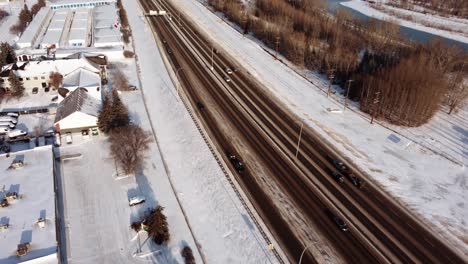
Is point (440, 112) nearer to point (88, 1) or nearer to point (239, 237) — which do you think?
point (239, 237)

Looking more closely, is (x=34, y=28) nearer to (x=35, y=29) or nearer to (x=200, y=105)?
(x=35, y=29)

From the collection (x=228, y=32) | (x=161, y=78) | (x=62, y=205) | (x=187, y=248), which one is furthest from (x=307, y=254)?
(x=228, y=32)

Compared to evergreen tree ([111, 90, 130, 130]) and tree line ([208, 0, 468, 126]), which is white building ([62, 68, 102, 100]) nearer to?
evergreen tree ([111, 90, 130, 130])

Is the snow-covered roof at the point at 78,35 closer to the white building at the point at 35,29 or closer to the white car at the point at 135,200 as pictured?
the white building at the point at 35,29

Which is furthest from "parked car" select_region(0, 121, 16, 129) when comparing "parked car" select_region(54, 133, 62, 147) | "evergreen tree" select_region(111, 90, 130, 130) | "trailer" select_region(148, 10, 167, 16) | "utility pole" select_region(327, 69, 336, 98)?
"trailer" select_region(148, 10, 167, 16)

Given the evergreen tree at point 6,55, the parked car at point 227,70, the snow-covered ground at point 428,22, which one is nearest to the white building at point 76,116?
the evergreen tree at point 6,55

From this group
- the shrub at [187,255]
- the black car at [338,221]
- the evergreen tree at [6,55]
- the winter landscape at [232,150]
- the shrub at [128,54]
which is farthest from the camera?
the shrub at [128,54]

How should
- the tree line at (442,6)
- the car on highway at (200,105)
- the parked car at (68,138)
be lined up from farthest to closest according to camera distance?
the tree line at (442,6), the car on highway at (200,105), the parked car at (68,138)

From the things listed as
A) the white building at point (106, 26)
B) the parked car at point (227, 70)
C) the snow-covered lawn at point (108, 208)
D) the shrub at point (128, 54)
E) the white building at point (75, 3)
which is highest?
the white building at point (75, 3)
